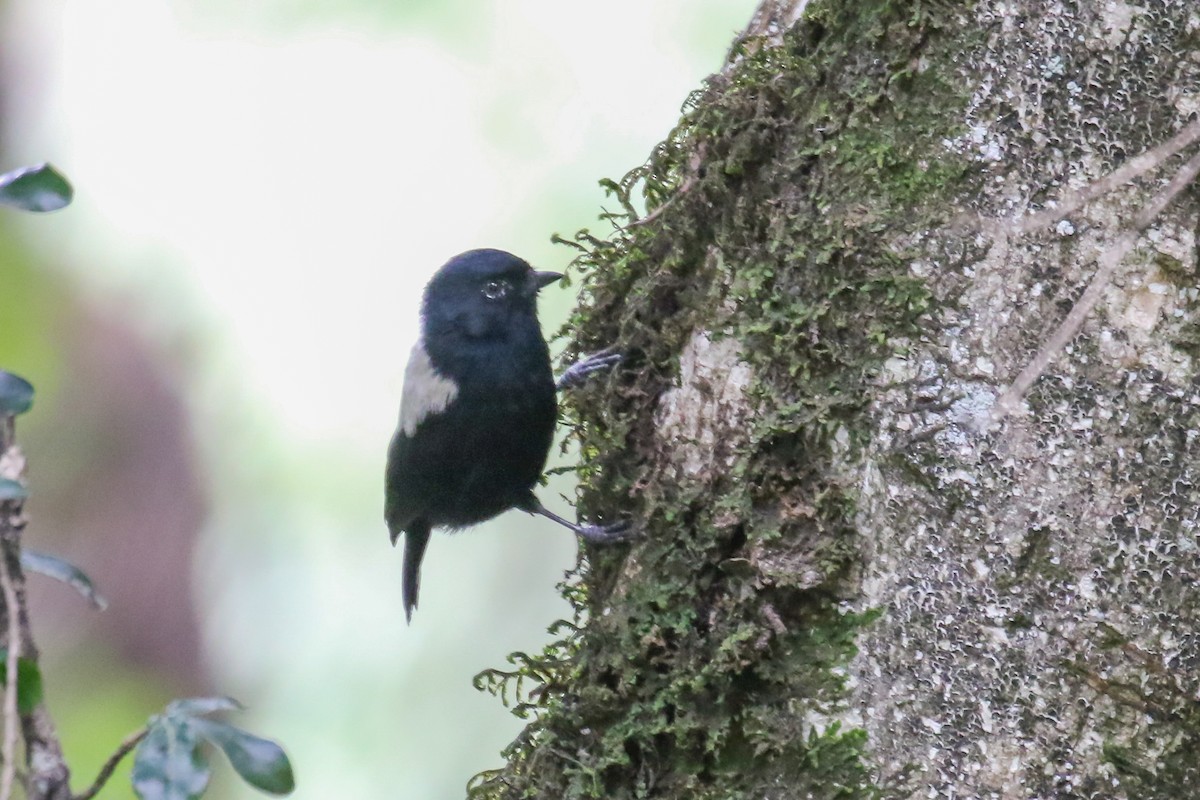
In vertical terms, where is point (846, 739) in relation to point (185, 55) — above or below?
below

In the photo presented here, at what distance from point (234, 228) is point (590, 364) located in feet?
14.1

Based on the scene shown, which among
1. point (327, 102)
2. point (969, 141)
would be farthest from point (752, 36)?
point (327, 102)

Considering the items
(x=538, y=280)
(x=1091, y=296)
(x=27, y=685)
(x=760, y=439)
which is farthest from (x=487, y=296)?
(x=27, y=685)

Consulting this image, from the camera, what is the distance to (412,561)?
15.9 ft

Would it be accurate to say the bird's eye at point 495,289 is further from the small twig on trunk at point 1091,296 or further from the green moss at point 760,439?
the small twig on trunk at point 1091,296

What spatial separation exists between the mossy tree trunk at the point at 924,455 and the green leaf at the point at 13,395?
50.3 inches

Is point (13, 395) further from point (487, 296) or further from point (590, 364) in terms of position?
point (487, 296)

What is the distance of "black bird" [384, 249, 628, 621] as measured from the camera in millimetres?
3717

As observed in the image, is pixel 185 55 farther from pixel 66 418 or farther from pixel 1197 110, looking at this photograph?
pixel 1197 110

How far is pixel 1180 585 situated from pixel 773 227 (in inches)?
41.7

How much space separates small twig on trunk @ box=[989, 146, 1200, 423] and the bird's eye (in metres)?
2.17

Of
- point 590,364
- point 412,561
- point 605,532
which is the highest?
point 412,561

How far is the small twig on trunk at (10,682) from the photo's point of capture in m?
1.45

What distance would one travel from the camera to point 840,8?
2375mm
